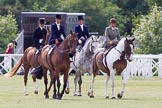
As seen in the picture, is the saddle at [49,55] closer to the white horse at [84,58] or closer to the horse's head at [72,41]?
the horse's head at [72,41]

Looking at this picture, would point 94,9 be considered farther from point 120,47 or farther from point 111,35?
point 120,47

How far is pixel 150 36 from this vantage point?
2311 inches

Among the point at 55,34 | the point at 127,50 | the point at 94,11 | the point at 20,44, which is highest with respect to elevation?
the point at 55,34

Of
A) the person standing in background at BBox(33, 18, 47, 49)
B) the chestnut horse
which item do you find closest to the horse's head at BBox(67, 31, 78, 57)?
the chestnut horse

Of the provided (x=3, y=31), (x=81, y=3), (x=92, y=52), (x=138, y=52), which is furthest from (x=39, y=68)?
(x=81, y=3)

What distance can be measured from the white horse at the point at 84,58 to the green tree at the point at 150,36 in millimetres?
29678

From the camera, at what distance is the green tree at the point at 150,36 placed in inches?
2298

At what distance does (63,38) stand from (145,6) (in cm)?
5681

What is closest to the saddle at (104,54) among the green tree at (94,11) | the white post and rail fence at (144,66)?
the white post and rail fence at (144,66)

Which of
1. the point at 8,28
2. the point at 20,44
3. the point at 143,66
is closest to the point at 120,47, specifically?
the point at 143,66

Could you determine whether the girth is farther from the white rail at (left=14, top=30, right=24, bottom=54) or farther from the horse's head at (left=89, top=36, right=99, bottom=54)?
the white rail at (left=14, top=30, right=24, bottom=54)

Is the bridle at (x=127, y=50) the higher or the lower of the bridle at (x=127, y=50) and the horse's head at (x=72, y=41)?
the lower

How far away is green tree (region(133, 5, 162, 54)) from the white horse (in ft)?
97.4

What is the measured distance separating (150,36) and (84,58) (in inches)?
1220
